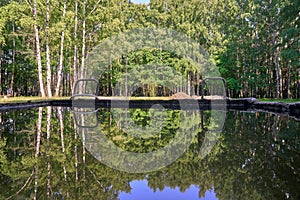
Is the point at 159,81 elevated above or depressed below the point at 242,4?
below

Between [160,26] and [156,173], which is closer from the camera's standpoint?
[156,173]

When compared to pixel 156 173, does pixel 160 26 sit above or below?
above

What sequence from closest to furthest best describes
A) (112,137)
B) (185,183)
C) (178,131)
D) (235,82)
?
1. (185,183)
2. (112,137)
3. (178,131)
4. (235,82)

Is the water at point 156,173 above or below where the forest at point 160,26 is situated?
below

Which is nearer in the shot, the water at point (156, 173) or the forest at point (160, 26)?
the water at point (156, 173)

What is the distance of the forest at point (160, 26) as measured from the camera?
1752cm

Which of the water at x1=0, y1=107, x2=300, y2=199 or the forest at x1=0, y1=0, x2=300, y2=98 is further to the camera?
the forest at x1=0, y1=0, x2=300, y2=98

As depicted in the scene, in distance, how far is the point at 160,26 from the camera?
87.6ft

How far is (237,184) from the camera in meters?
1.85

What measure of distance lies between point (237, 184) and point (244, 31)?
22.4m

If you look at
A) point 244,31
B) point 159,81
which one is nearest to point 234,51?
point 244,31

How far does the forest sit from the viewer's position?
1752 centimetres

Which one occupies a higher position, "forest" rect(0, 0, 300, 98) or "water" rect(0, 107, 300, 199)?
"forest" rect(0, 0, 300, 98)

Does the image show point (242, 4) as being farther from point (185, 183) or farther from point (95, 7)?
point (185, 183)
